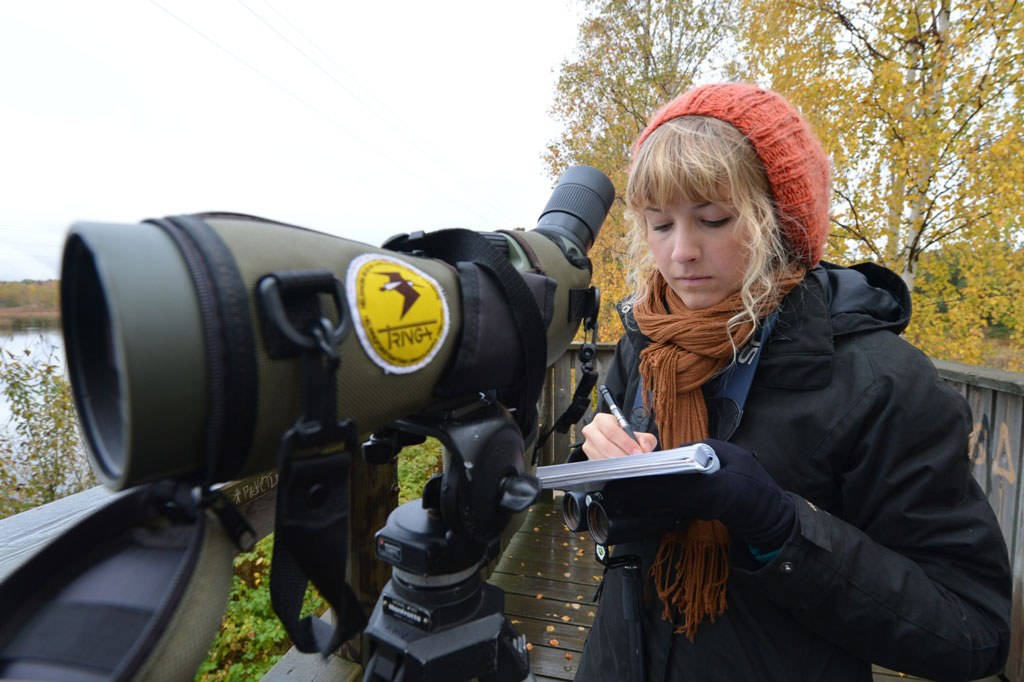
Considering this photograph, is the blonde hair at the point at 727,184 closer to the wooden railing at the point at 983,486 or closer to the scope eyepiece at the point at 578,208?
the scope eyepiece at the point at 578,208

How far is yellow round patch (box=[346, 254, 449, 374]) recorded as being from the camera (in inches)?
20.7

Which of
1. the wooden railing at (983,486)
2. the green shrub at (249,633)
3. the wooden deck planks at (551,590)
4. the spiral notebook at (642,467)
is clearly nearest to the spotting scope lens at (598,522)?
the spiral notebook at (642,467)

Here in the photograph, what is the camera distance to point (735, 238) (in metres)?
0.96

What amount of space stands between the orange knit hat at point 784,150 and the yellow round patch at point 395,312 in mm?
708

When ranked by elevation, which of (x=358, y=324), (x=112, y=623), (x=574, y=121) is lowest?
(x=112, y=623)

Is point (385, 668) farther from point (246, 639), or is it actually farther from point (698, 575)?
point (246, 639)

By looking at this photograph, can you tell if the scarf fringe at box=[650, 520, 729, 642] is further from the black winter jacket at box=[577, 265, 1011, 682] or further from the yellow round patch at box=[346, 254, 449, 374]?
the yellow round patch at box=[346, 254, 449, 374]

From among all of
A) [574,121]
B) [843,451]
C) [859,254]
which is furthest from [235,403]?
[574,121]

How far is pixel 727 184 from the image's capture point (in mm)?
935

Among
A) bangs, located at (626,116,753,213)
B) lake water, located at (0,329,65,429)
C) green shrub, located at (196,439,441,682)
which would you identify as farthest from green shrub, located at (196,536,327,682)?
bangs, located at (626,116,753,213)

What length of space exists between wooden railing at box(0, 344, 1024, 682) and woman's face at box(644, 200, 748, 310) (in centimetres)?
103

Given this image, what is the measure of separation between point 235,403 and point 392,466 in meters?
1.33

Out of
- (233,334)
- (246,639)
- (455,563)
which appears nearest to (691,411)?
(455,563)

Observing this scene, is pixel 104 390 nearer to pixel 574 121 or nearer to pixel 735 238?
pixel 735 238
